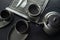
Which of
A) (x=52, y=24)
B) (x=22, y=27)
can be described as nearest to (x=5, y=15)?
(x=22, y=27)

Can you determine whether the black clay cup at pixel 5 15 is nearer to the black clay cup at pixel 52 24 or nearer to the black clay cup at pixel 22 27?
the black clay cup at pixel 22 27

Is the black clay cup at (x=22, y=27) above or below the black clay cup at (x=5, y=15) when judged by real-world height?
below

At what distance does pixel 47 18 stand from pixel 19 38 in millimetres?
218

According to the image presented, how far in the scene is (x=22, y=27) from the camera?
0.87 m

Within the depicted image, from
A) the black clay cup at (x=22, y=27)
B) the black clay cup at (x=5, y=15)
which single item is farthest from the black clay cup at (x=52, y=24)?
the black clay cup at (x=5, y=15)

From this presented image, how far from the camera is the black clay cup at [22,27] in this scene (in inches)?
33.2

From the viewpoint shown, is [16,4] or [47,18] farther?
[16,4]

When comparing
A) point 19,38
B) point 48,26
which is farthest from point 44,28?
point 19,38

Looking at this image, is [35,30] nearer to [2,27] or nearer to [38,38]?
[38,38]

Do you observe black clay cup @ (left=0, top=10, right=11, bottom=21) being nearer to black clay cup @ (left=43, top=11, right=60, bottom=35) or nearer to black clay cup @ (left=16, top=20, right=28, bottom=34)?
black clay cup @ (left=16, top=20, right=28, bottom=34)

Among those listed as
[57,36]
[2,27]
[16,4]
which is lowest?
[57,36]

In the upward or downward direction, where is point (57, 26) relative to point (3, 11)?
downward

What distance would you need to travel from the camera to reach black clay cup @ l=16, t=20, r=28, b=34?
2.77 feet

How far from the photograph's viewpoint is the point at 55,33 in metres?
0.91
